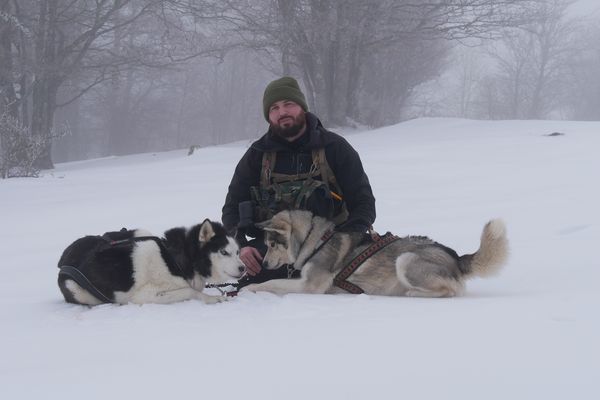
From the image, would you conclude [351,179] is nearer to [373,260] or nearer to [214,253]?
[373,260]

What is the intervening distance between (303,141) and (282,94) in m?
0.44

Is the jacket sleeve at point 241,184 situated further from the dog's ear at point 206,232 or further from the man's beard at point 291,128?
the dog's ear at point 206,232

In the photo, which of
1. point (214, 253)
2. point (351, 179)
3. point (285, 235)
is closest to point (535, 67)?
point (351, 179)

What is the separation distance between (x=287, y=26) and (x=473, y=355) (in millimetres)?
17271

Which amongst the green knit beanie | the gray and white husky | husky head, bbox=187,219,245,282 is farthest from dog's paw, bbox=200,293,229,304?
the green knit beanie

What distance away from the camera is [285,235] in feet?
13.6

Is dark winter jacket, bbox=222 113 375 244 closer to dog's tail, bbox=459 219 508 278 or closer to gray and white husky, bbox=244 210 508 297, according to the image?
Result: gray and white husky, bbox=244 210 508 297

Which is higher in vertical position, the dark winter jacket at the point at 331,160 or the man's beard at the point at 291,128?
the man's beard at the point at 291,128

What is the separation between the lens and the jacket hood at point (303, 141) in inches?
172

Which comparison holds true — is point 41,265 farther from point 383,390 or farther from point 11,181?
point 11,181

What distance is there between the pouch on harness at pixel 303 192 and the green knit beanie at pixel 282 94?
442mm

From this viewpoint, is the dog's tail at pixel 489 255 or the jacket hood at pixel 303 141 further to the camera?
the jacket hood at pixel 303 141

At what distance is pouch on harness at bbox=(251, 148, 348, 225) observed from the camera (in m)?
→ 4.34

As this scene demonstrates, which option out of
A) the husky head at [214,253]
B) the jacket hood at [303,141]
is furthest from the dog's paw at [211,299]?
the jacket hood at [303,141]
